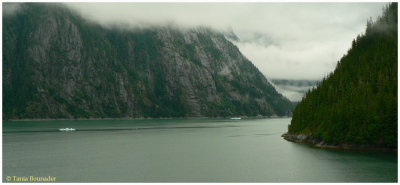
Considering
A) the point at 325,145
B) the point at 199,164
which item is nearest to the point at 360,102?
the point at 325,145

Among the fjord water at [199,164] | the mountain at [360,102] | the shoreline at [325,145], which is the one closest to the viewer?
the fjord water at [199,164]

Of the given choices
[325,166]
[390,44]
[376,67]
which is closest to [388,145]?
[325,166]

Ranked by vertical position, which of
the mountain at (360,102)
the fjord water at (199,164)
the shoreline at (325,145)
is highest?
the mountain at (360,102)

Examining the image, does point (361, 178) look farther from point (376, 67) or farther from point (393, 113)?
point (376, 67)

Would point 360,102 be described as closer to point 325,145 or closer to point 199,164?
point 325,145

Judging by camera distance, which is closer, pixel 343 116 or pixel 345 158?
pixel 345 158

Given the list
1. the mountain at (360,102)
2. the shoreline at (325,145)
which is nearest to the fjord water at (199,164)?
the shoreline at (325,145)

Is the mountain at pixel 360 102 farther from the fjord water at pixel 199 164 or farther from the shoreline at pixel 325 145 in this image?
the fjord water at pixel 199 164

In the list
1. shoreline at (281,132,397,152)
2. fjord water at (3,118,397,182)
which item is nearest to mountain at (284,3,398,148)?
shoreline at (281,132,397,152)

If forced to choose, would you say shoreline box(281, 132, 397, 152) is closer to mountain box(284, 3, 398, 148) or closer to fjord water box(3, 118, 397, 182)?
mountain box(284, 3, 398, 148)
